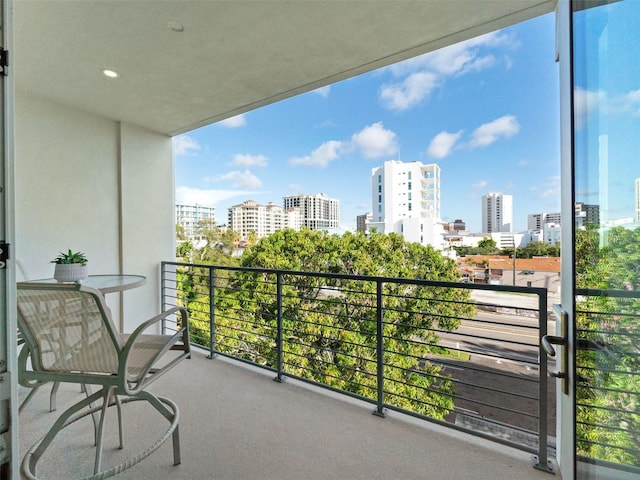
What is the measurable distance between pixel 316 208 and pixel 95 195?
1454 cm

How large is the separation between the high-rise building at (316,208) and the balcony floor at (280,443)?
13.8 m

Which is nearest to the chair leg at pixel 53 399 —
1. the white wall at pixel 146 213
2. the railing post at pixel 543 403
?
the white wall at pixel 146 213

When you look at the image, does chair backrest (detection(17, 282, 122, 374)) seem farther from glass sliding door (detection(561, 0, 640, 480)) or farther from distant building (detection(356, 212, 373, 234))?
distant building (detection(356, 212, 373, 234))

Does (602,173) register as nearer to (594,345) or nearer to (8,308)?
(594,345)

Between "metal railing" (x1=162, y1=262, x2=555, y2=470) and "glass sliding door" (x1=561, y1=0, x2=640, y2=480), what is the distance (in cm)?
29

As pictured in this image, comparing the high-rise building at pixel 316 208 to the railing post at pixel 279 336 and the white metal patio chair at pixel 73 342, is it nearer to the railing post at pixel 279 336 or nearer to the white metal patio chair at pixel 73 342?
the railing post at pixel 279 336

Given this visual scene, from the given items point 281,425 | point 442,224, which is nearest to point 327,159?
point 442,224

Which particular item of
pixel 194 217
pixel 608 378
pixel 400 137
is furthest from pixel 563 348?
pixel 400 137

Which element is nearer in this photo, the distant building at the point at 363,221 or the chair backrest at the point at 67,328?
the chair backrest at the point at 67,328

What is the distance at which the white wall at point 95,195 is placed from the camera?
106 inches

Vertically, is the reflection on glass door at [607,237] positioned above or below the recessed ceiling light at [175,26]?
below

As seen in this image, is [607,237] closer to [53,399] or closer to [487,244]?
[53,399]

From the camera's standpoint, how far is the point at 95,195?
10.3ft

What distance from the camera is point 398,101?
66.6 feet
